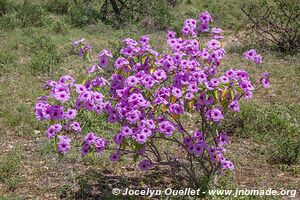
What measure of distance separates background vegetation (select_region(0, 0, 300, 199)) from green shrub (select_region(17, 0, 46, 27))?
2 cm

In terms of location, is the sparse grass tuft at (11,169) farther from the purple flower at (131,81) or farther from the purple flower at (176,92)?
the purple flower at (176,92)

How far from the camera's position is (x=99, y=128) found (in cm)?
553

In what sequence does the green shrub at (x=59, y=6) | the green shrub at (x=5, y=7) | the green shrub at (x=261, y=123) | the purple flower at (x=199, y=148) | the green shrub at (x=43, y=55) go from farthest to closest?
the green shrub at (x=59, y=6)
the green shrub at (x=5, y=7)
the green shrub at (x=43, y=55)
the green shrub at (x=261, y=123)
the purple flower at (x=199, y=148)

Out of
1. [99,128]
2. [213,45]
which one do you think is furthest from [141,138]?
[99,128]

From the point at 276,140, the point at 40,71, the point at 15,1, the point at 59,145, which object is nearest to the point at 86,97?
the point at 59,145

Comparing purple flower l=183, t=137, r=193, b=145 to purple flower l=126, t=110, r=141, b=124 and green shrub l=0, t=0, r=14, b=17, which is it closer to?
purple flower l=126, t=110, r=141, b=124

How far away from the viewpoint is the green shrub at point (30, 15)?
34.4 feet

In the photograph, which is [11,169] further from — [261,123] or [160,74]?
[261,123]

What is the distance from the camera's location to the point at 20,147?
202 inches

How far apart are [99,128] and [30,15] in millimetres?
6132

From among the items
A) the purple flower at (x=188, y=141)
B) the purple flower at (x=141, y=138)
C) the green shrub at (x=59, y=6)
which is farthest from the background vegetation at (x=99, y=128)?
the purple flower at (x=141, y=138)

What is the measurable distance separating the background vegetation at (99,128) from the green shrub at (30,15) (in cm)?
2

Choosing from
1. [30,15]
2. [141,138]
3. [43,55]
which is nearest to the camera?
[141,138]

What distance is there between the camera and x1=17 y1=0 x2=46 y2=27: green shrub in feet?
34.4
